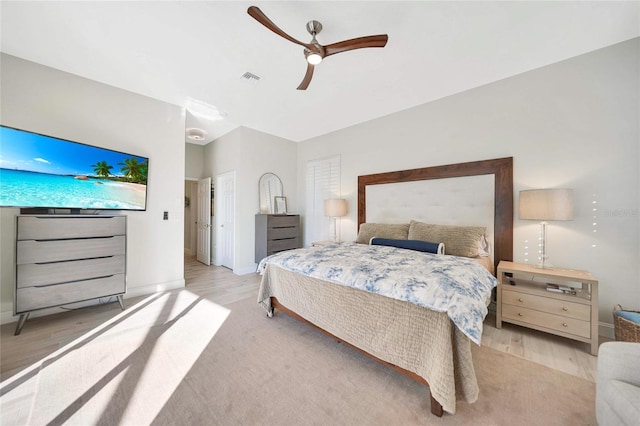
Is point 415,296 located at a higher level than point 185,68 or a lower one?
lower

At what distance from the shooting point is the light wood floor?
5.75ft

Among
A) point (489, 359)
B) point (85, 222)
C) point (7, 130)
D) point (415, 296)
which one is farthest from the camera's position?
point (85, 222)

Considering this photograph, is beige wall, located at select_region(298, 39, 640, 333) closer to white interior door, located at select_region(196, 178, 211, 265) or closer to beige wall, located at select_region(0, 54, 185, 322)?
beige wall, located at select_region(0, 54, 185, 322)

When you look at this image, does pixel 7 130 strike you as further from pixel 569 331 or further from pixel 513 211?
pixel 569 331

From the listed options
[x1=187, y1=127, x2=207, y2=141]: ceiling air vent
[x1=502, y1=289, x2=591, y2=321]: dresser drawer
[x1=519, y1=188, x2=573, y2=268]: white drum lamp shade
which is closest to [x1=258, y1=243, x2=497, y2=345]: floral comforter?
[x1=502, y1=289, x2=591, y2=321]: dresser drawer

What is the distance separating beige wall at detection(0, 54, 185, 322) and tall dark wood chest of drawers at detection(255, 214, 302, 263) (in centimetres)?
134

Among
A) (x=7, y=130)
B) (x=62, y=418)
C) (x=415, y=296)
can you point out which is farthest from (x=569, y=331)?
(x=7, y=130)

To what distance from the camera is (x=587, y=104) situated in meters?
2.25

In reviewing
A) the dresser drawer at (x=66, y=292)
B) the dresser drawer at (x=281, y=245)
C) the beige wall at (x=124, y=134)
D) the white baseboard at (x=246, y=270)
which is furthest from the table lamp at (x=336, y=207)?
the dresser drawer at (x=66, y=292)

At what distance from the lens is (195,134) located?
14.9ft

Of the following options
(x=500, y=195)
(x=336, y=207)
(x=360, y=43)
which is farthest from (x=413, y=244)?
(x=360, y=43)

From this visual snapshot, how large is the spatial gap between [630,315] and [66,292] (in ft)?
17.5

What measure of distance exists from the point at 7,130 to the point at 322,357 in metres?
3.65

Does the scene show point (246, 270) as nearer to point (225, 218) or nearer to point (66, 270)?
point (225, 218)
